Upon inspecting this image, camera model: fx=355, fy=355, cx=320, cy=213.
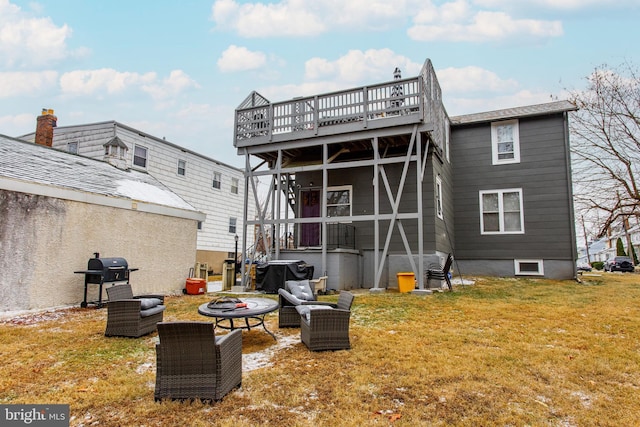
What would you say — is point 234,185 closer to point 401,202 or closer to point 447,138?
point 401,202

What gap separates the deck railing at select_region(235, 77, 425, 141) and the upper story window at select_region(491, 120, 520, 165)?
5.56 meters

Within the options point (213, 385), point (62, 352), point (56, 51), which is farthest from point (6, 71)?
point (213, 385)

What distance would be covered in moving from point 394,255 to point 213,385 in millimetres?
9031

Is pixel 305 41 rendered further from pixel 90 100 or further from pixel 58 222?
pixel 90 100

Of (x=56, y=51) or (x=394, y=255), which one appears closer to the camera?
(x=394, y=255)

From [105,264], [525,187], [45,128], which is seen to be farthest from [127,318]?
[525,187]

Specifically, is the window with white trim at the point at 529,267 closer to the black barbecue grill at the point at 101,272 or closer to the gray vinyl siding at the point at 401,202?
the gray vinyl siding at the point at 401,202

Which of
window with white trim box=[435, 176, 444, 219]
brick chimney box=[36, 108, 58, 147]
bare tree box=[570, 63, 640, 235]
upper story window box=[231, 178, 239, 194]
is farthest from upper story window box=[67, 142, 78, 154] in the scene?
bare tree box=[570, 63, 640, 235]

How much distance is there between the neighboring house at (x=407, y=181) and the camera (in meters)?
10.4

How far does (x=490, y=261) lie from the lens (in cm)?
1364

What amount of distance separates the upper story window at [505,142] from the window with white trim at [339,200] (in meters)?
6.15

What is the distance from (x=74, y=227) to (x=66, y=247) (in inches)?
19.2

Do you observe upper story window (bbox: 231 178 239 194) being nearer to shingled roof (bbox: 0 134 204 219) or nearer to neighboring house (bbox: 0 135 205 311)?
shingled roof (bbox: 0 134 204 219)

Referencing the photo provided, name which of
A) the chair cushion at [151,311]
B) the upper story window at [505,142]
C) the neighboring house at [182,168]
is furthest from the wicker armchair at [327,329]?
the upper story window at [505,142]
